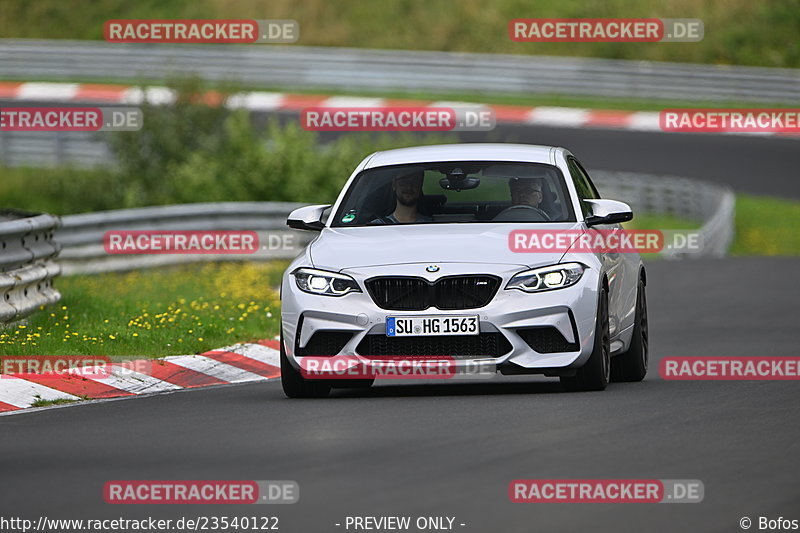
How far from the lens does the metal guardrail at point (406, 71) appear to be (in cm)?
4031

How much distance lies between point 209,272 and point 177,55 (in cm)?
2110

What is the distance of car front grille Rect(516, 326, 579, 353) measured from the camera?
414 inches

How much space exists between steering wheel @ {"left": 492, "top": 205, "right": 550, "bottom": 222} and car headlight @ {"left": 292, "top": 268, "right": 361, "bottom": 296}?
4.26ft

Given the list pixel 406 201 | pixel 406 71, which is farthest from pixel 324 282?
pixel 406 71

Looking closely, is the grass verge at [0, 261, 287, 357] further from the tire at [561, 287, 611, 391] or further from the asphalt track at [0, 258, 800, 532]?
the tire at [561, 287, 611, 391]

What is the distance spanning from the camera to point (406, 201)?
11680mm

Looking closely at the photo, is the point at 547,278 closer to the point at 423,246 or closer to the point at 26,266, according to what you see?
the point at 423,246

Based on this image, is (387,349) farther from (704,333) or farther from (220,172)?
(220,172)

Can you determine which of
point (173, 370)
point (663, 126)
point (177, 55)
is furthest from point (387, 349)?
point (177, 55)

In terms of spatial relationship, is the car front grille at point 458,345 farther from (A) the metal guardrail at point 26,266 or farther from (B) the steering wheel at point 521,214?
(A) the metal guardrail at point 26,266

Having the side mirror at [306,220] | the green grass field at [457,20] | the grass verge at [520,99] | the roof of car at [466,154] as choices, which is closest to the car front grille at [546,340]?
the roof of car at [466,154]

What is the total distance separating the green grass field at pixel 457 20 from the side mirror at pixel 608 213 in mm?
33815

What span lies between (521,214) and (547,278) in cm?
95

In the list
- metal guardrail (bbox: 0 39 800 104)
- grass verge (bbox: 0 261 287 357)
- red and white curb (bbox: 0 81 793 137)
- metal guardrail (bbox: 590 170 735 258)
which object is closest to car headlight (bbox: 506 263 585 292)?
grass verge (bbox: 0 261 287 357)
